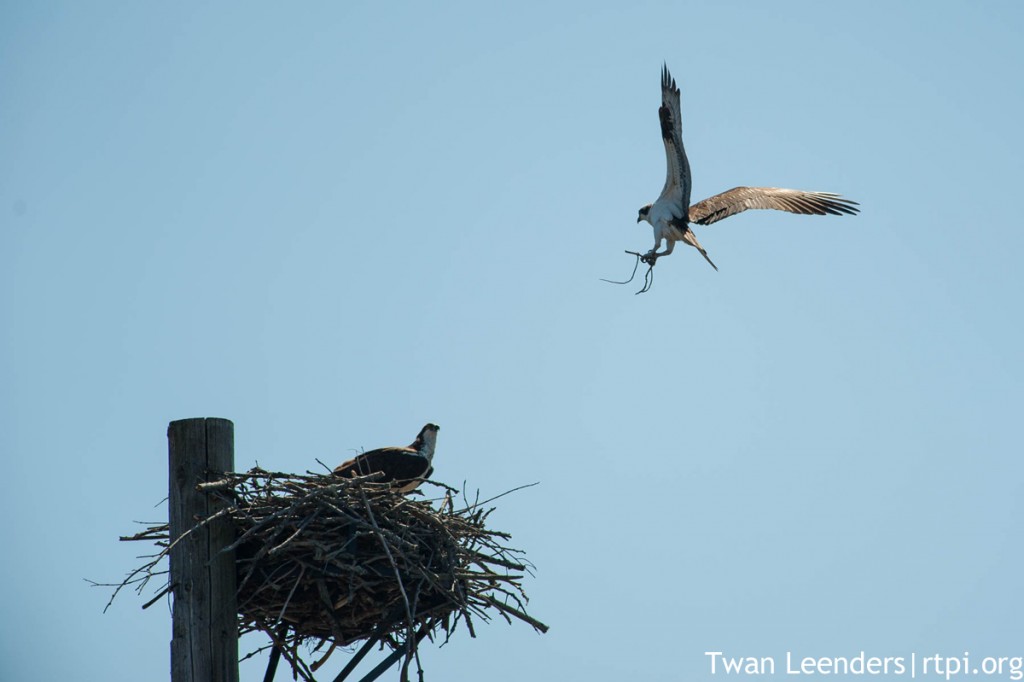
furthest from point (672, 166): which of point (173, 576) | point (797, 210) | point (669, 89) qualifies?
point (173, 576)

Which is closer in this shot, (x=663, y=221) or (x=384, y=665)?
(x=384, y=665)

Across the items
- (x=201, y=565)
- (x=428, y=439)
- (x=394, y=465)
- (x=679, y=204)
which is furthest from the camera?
(x=679, y=204)

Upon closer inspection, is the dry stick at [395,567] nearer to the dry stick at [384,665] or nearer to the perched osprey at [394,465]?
the dry stick at [384,665]

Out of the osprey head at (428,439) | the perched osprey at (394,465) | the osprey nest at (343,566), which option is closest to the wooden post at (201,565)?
the osprey nest at (343,566)

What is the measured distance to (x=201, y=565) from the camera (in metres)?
6.55

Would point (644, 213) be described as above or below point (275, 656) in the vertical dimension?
above

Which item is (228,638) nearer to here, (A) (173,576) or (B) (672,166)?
(A) (173,576)

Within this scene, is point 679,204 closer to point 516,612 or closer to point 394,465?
point 394,465

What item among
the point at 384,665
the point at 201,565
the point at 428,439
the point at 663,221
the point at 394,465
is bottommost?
the point at 384,665

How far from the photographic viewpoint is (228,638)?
646 cm

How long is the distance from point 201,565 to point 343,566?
2.70 ft

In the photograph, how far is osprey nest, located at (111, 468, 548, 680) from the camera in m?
6.96

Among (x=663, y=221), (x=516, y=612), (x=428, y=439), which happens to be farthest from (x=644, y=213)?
(x=516, y=612)

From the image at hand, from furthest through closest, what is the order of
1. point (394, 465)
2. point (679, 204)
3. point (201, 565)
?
point (679, 204), point (394, 465), point (201, 565)
